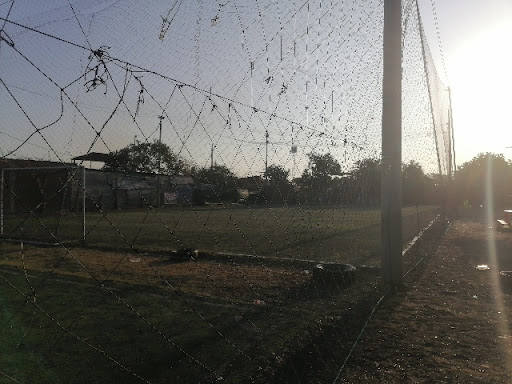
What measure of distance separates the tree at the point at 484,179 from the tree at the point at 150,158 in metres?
38.6

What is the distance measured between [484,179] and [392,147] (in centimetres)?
4444

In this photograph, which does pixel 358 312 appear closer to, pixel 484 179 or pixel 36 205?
pixel 36 205

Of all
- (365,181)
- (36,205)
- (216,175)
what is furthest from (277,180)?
(36,205)

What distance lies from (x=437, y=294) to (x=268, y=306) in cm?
266

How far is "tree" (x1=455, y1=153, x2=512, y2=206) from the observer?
40.8 m

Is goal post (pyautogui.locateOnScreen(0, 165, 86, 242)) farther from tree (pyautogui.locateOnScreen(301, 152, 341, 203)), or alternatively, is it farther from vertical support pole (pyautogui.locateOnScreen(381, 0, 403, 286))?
vertical support pole (pyautogui.locateOnScreen(381, 0, 403, 286))

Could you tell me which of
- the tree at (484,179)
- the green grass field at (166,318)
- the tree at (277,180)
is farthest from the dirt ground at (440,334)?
the tree at (484,179)

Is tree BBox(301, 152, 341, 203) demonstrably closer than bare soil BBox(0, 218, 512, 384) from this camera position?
No

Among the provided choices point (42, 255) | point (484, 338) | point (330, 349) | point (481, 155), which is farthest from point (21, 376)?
point (481, 155)

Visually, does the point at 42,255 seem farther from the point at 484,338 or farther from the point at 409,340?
the point at 484,338

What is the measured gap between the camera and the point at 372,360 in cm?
358

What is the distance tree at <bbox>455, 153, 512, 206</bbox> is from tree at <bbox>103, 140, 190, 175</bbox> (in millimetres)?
38612

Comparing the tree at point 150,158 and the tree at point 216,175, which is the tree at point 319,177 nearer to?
the tree at point 216,175

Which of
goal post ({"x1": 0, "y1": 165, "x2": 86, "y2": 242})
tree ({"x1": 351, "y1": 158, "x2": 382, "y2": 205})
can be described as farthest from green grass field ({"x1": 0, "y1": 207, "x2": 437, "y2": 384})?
goal post ({"x1": 0, "y1": 165, "x2": 86, "y2": 242})
